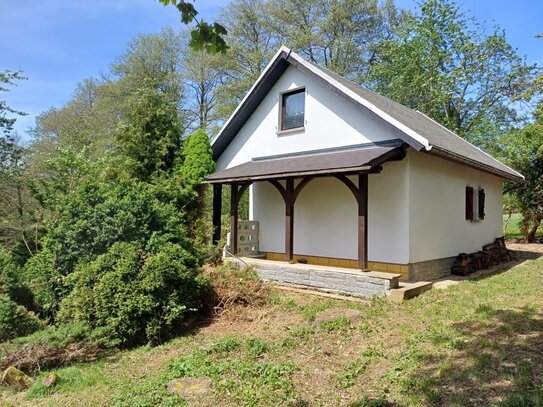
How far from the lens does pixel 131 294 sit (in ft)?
19.2

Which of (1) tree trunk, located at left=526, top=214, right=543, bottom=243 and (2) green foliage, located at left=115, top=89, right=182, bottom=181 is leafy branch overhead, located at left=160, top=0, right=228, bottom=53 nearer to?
(2) green foliage, located at left=115, top=89, right=182, bottom=181

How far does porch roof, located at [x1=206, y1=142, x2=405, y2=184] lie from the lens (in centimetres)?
785

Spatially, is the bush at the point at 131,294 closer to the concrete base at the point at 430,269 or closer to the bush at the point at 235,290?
the bush at the point at 235,290

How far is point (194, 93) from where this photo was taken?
27875 mm

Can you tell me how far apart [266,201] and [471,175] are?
6.24 meters

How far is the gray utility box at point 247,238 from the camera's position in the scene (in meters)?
11.4

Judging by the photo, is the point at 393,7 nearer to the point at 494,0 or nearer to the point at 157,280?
the point at 494,0

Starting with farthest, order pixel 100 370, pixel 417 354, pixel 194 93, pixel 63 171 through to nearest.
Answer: pixel 194 93, pixel 63 171, pixel 100 370, pixel 417 354

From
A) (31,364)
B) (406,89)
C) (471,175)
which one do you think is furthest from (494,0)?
(406,89)

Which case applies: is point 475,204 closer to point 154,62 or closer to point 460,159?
point 460,159

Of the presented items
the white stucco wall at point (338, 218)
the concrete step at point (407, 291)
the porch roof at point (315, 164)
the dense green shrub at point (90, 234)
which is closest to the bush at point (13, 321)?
the dense green shrub at point (90, 234)

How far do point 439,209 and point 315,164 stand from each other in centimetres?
348

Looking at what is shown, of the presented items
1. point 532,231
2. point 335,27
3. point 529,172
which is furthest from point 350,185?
point 335,27

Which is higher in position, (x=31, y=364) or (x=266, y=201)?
(x=266, y=201)
